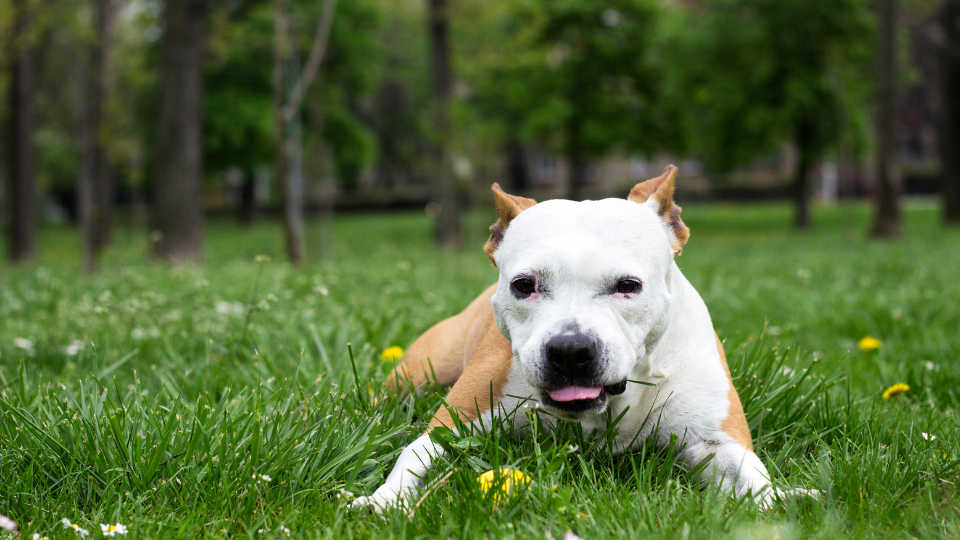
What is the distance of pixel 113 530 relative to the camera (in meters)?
1.98

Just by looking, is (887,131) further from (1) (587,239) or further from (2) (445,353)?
(1) (587,239)

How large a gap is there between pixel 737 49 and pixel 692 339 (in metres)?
21.3

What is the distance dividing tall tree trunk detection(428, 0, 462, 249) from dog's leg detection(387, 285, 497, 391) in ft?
39.6

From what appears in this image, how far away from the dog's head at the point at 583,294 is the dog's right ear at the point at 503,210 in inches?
3.2

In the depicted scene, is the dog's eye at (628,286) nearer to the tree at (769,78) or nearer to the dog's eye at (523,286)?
the dog's eye at (523,286)

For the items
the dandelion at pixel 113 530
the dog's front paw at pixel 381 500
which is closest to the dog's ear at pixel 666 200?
the dog's front paw at pixel 381 500

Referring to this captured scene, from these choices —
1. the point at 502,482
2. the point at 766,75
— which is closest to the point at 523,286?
the point at 502,482

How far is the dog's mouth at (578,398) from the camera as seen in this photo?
220 cm

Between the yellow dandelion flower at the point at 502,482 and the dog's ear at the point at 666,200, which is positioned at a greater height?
the dog's ear at the point at 666,200

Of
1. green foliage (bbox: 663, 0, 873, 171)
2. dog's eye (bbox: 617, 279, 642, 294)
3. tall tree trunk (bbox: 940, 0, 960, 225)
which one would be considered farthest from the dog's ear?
green foliage (bbox: 663, 0, 873, 171)

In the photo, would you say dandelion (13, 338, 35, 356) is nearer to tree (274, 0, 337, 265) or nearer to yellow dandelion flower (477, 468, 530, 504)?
yellow dandelion flower (477, 468, 530, 504)

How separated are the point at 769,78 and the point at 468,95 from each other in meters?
16.8

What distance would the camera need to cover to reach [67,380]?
3.44m

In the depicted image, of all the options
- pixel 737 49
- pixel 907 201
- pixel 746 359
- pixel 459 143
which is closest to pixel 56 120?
pixel 459 143
